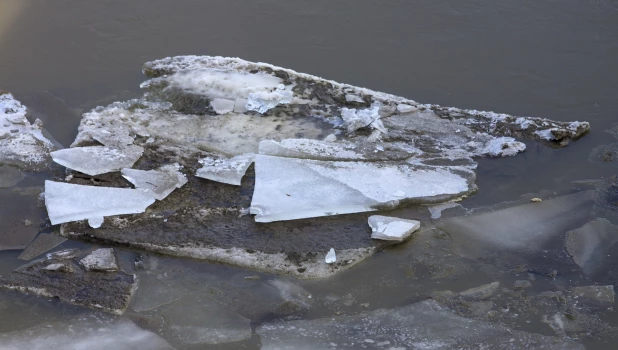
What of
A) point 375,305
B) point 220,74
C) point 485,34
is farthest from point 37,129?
point 485,34

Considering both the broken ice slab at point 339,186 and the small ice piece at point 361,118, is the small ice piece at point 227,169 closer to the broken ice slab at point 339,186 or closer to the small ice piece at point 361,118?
the broken ice slab at point 339,186

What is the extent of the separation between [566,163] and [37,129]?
399cm

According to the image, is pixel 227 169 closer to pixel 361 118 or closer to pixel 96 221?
pixel 96 221

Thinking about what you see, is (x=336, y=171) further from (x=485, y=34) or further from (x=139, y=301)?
(x=485, y=34)

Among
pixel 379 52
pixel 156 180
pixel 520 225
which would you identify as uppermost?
pixel 379 52

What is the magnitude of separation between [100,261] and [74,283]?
201 millimetres

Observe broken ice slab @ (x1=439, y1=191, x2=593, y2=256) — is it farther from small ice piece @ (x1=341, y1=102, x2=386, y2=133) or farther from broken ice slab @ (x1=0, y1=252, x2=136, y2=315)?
broken ice slab @ (x1=0, y1=252, x2=136, y2=315)

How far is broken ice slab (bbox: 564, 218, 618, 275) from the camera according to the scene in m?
4.18

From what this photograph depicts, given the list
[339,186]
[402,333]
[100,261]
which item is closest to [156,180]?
[100,261]

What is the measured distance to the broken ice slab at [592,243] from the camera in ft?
13.7

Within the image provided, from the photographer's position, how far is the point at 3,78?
5965mm

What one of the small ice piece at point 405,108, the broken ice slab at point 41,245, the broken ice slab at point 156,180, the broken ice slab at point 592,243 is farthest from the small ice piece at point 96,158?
the broken ice slab at point 592,243

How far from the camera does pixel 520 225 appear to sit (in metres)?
4.46

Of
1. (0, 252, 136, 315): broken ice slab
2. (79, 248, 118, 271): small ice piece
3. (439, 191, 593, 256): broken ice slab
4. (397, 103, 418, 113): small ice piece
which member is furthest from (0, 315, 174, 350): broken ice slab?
(397, 103, 418, 113): small ice piece
